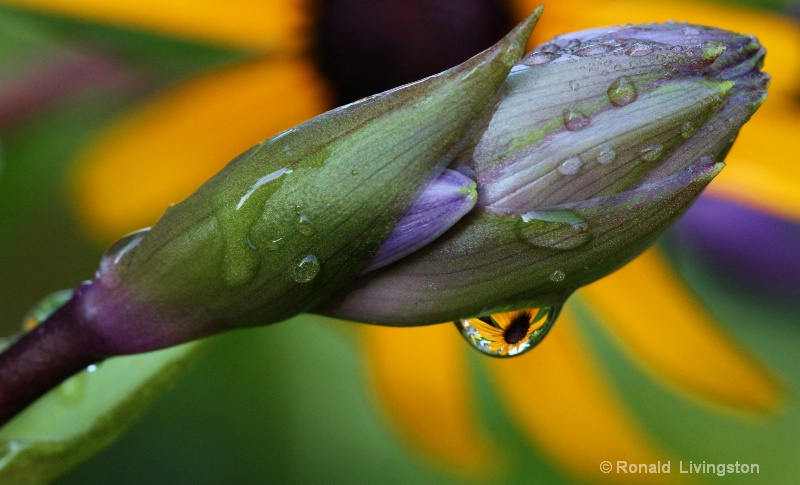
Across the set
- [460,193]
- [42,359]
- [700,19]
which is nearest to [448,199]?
[460,193]

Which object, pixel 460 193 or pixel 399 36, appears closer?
pixel 460 193

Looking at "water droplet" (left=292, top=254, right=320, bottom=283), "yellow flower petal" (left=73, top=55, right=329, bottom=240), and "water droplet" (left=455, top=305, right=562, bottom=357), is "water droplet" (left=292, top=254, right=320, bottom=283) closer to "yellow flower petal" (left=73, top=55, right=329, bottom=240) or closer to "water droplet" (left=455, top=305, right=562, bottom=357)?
"water droplet" (left=455, top=305, right=562, bottom=357)

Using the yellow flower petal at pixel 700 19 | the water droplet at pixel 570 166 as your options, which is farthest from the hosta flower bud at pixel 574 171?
the yellow flower petal at pixel 700 19

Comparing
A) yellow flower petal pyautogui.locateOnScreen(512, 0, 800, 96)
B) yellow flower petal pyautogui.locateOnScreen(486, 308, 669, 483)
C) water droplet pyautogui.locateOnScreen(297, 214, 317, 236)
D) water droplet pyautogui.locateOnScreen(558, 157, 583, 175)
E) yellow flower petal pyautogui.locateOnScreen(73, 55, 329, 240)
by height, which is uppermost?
water droplet pyautogui.locateOnScreen(297, 214, 317, 236)

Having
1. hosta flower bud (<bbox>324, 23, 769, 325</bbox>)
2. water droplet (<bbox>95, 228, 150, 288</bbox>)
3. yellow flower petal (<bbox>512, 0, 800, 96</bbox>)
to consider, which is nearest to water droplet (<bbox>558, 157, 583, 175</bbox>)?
hosta flower bud (<bbox>324, 23, 769, 325</bbox>)

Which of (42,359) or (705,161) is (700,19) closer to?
(705,161)
